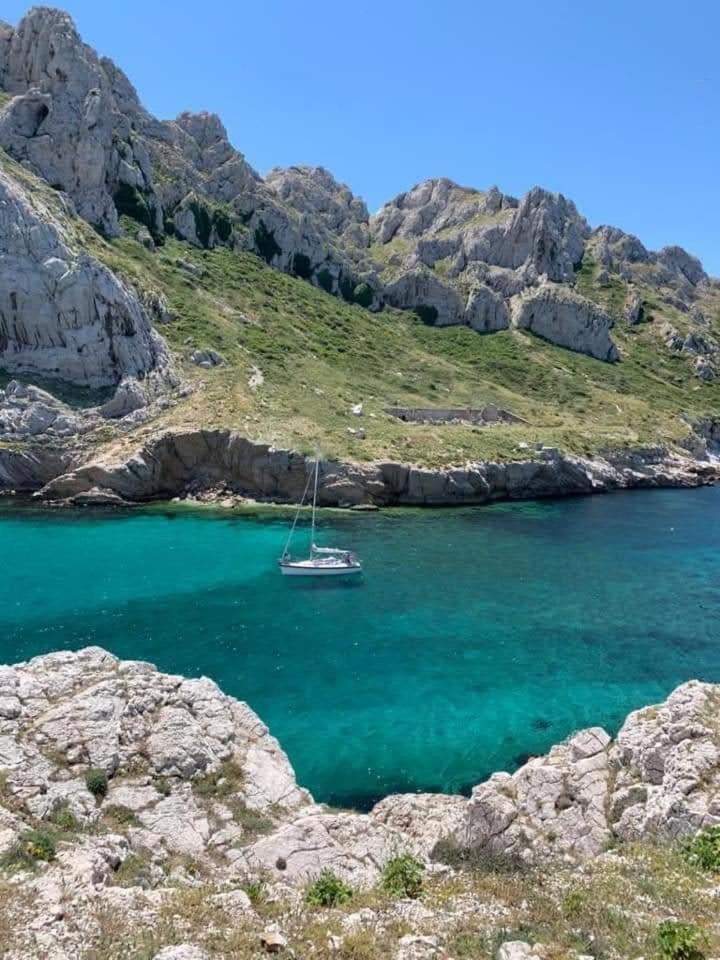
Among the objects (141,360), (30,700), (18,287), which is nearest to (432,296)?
(141,360)

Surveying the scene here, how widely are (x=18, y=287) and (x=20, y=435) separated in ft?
53.7

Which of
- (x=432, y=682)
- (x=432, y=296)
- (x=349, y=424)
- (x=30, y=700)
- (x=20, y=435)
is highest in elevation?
(x=432, y=296)

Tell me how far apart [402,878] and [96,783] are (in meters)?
8.30

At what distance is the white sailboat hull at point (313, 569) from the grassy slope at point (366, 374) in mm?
23862

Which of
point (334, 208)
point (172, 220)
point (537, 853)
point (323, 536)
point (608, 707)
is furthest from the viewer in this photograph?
point (334, 208)

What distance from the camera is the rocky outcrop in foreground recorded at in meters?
13.5

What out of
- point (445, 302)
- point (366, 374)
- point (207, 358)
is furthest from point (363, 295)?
point (207, 358)

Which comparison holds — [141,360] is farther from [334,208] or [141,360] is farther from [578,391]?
[334,208]

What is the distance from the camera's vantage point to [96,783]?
668 inches

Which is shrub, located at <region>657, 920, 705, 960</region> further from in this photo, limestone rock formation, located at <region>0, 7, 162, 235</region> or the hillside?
limestone rock formation, located at <region>0, 7, 162, 235</region>

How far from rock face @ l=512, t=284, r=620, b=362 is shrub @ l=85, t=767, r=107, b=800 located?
139054 millimetres

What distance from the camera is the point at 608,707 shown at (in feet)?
98.6

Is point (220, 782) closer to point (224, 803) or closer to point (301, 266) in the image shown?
point (224, 803)

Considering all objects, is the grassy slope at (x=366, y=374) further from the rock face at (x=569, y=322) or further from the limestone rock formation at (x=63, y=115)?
the limestone rock formation at (x=63, y=115)
